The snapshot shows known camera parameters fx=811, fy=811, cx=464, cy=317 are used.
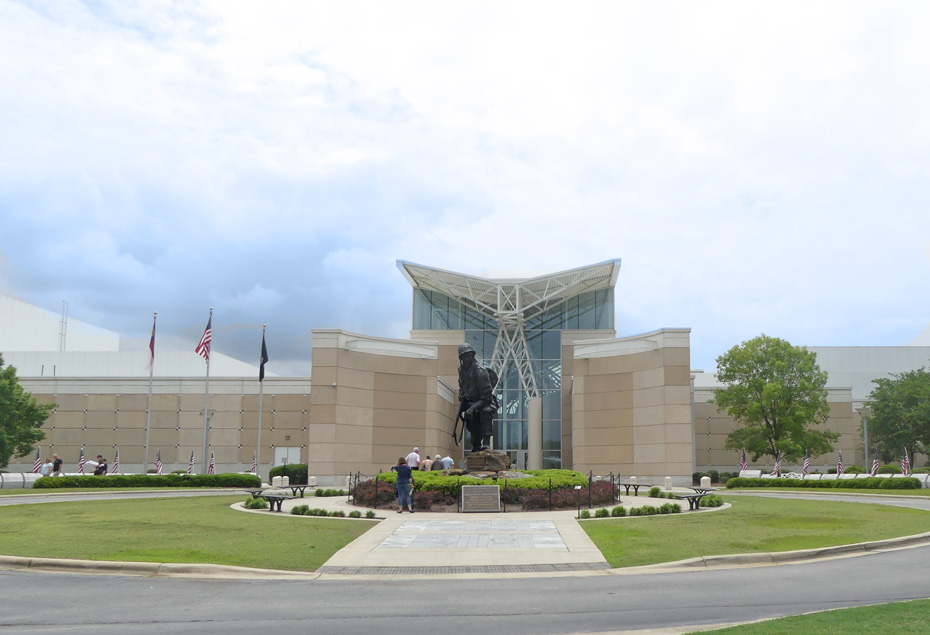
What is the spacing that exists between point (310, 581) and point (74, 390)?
2073 inches

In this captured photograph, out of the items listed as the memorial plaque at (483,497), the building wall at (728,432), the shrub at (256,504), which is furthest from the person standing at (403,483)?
the building wall at (728,432)

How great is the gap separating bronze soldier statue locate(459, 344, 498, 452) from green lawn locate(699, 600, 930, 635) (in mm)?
22721

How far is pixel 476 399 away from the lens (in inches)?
1267

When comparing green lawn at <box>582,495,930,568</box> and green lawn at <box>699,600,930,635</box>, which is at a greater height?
green lawn at <box>699,600,930,635</box>

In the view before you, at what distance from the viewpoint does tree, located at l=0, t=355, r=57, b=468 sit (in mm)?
45781

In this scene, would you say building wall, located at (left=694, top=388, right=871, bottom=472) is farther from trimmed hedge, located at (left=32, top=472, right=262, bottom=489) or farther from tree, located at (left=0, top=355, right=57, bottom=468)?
tree, located at (left=0, top=355, right=57, bottom=468)

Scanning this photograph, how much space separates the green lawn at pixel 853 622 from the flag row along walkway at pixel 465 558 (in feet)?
16.1

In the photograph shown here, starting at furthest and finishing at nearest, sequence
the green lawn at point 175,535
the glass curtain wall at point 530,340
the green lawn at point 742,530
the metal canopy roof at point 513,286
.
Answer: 1. the glass curtain wall at point 530,340
2. the metal canopy roof at point 513,286
3. the green lawn at point 742,530
4. the green lawn at point 175,535

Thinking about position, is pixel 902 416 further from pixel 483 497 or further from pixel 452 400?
pixel 483 497

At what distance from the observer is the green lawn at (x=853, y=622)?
8.28 metres

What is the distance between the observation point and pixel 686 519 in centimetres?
2167

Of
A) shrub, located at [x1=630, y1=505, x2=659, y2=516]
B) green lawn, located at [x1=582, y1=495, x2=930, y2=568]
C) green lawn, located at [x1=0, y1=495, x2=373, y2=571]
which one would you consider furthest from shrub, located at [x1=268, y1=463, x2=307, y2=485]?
green lawn, located at [x1=582, y1=495, x2=930, y2=568]

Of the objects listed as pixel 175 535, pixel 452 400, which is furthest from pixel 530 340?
pixel 175 535

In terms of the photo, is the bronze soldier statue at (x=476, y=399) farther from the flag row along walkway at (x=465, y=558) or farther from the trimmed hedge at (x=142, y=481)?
the trimmed hedge at (x=142, y=481)
